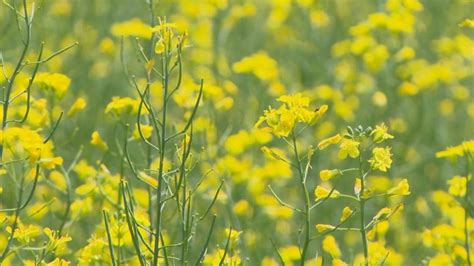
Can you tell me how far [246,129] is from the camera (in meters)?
5.88

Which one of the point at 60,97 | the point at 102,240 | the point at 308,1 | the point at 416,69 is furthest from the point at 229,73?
the point at 102,240

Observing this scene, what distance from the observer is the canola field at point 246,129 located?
12.7ft

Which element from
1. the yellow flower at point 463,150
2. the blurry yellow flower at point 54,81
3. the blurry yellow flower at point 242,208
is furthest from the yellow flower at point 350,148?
the blurry yellow flower at point 242,208

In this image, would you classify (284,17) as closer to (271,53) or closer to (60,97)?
(271,53)

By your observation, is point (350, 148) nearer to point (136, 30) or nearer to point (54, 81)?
point (54, 81)

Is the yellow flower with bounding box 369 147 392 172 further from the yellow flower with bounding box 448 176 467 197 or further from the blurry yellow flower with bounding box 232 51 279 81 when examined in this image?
the blurry yellow flower with bounding box 232 51 279 81

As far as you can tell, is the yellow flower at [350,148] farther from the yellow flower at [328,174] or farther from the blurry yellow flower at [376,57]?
the blurry yellow flower at [376,57]

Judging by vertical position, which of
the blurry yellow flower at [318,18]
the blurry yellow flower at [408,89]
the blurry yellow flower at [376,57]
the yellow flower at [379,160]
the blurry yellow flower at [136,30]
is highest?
the blurry yellow flower at [318,18]

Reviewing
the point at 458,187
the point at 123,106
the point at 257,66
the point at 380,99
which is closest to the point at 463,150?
the point at 458,187

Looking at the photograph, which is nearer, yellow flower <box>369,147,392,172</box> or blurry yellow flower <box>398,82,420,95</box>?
yellow flower <box>369,147,392,172</box>

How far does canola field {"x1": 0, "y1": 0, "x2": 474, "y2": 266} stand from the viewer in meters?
3.86

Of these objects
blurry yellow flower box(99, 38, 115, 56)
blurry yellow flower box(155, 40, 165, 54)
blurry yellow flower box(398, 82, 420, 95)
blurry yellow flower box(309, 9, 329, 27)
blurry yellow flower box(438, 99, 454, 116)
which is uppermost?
blurry yellow flower box(309, 9, 329, 27)

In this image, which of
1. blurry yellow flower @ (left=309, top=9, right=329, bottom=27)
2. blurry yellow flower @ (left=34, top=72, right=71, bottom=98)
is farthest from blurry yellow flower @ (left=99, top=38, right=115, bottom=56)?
blurry yellow flower @ (left=34, top=72, right=71, bottom=98)

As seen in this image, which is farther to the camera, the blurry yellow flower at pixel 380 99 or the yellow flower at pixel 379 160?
the blurry yellow flower at pixel 380 99
